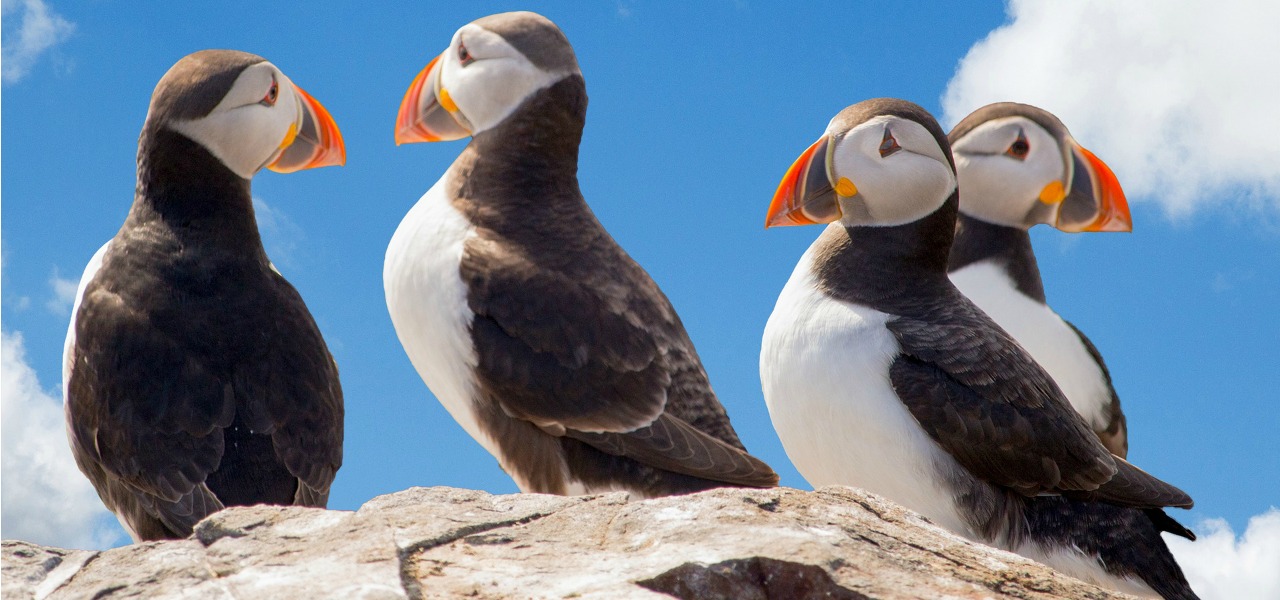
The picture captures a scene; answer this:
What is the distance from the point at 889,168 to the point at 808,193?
404 mm

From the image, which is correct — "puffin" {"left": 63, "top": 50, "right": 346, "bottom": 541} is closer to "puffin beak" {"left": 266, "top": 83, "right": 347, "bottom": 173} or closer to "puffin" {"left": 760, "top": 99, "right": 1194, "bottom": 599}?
"puffin beak" {"left": 266, "top": 83, "right": 347, "bottom": 173}

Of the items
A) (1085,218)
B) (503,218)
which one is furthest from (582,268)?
(1085,218)

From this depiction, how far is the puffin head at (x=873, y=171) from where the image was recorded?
21.4 feet

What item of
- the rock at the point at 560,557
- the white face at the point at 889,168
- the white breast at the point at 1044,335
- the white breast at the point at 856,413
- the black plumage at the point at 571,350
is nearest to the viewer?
the rock at the point at 560,557

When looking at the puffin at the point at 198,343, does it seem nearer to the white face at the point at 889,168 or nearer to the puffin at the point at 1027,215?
the white face at the point at 889,168

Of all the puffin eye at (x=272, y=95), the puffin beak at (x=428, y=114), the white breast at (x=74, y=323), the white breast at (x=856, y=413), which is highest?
the puffin beak at (x=428, y=114)

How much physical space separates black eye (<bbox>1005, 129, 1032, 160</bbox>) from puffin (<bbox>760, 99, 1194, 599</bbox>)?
1.83 metres

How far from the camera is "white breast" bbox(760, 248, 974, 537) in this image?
6.16m

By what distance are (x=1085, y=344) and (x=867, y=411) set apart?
306 cm

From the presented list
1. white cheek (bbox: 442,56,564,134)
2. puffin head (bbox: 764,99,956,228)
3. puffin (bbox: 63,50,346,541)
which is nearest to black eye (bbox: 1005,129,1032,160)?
puffin head (bbox: 764,99,956,228)

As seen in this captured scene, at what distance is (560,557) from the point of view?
12.6 feet

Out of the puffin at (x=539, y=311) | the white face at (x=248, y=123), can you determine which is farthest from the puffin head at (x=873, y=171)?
the white face at (x=248, y=123)

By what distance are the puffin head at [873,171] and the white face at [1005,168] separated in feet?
5.38

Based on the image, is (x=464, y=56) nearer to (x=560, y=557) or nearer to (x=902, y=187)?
(x=902, y=187)
